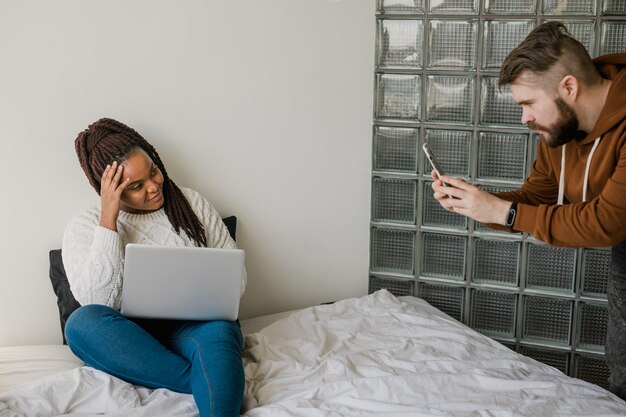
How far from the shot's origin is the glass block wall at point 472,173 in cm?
264

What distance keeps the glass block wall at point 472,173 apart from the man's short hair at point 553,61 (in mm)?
629

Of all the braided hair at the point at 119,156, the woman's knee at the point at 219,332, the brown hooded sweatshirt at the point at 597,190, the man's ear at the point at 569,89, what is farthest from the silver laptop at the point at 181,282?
the man's ear at the point at 569,89

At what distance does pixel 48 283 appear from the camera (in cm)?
276

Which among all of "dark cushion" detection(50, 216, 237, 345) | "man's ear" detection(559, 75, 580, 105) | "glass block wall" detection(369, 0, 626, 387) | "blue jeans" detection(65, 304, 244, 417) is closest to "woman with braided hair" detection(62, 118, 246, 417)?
"blue jeans" detection(65, 304, 244, 417)

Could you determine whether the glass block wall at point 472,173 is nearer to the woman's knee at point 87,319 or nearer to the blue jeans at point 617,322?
the blue jeans at point 617,322

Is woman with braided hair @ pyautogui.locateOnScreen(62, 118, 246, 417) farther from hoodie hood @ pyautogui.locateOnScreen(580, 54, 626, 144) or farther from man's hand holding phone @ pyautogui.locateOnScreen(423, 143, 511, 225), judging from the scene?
hoodie hood @ pyautogui.locateOnScreen(580, 54, 626, 144)

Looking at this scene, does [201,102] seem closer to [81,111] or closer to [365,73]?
[81,111]

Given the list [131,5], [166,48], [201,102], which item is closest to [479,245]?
[201,102]

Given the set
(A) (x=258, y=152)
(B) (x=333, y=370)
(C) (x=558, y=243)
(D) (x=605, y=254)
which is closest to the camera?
(C) (x=558, y=243)

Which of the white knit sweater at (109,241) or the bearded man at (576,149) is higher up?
the bearded man at (576,149)

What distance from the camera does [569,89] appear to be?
6.39 ft

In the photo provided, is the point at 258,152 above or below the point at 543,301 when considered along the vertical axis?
above

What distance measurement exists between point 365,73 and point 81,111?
3.19 feet

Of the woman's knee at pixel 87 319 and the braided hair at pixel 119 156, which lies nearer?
the woman's knee at pixel 87 319
